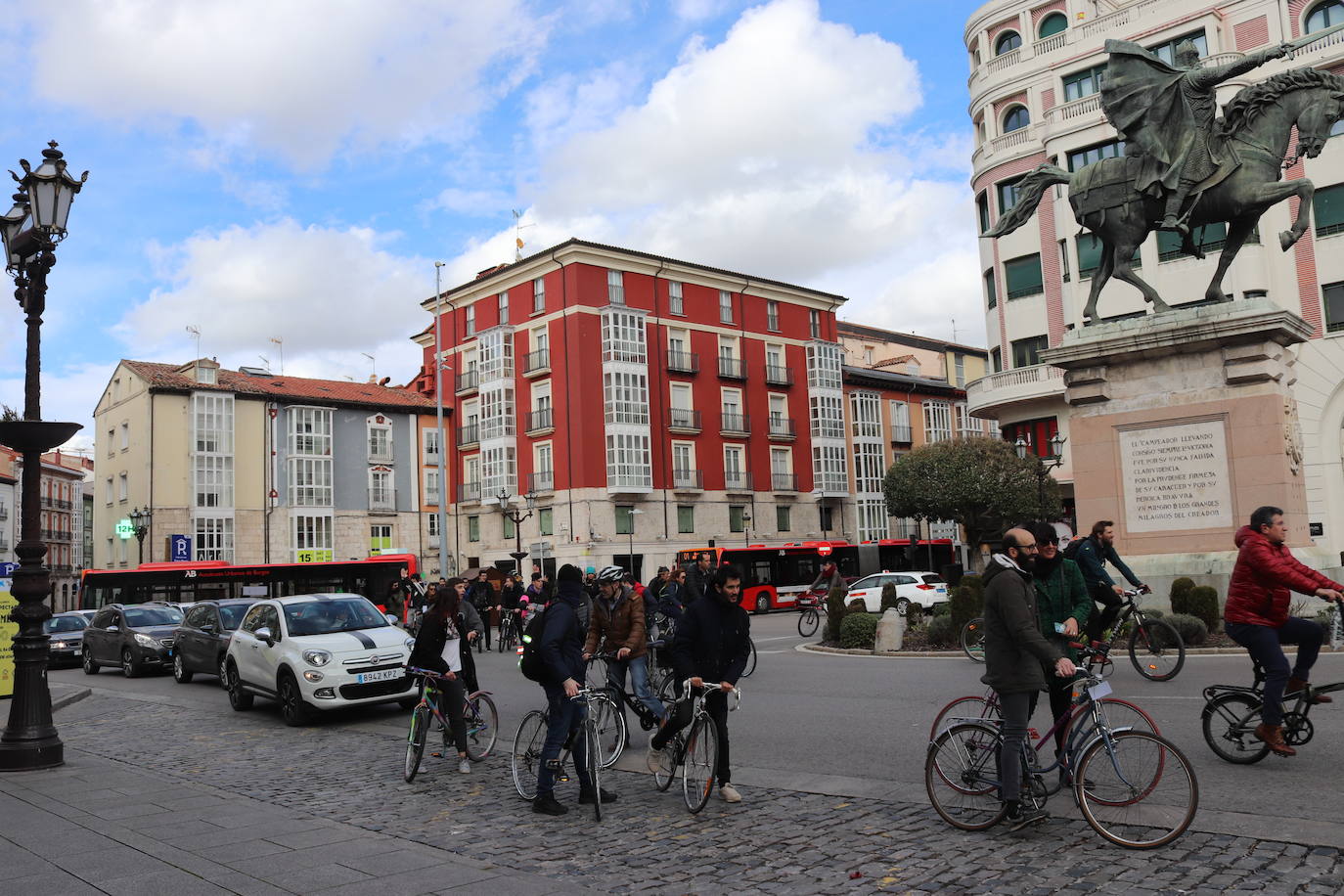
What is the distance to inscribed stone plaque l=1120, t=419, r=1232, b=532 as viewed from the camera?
47.0 feet

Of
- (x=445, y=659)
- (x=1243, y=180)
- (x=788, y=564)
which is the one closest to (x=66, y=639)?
(x=445, y=659)

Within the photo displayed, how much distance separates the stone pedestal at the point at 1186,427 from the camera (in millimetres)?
13953

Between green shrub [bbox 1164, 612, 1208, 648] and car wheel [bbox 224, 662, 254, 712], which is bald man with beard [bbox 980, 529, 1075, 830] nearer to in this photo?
green shrub [bbox 1164, 612, 1208, 648]

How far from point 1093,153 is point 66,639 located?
37719 millimetres

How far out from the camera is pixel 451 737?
9.72 m

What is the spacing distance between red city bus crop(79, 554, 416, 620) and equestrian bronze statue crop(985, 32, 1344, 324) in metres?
30.8

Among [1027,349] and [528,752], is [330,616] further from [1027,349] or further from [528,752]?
[1027,349]

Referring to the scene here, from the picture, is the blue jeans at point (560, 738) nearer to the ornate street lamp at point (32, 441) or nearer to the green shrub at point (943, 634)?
the ornate street lamp at point (32, 441)

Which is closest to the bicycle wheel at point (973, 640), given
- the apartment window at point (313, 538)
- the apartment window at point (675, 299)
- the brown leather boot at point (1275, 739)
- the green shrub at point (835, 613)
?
the green shrub at point (835, 613)

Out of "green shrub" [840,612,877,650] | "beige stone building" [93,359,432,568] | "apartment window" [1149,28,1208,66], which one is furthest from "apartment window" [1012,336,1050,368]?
"beige stone building" [93,359,432,568]

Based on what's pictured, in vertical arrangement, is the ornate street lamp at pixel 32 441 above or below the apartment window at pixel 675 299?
below

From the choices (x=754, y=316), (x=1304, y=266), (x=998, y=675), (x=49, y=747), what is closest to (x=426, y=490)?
(x=754, y=316)

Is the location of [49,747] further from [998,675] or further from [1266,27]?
[1266,27]

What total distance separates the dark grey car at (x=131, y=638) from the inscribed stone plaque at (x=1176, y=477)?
18.8m
